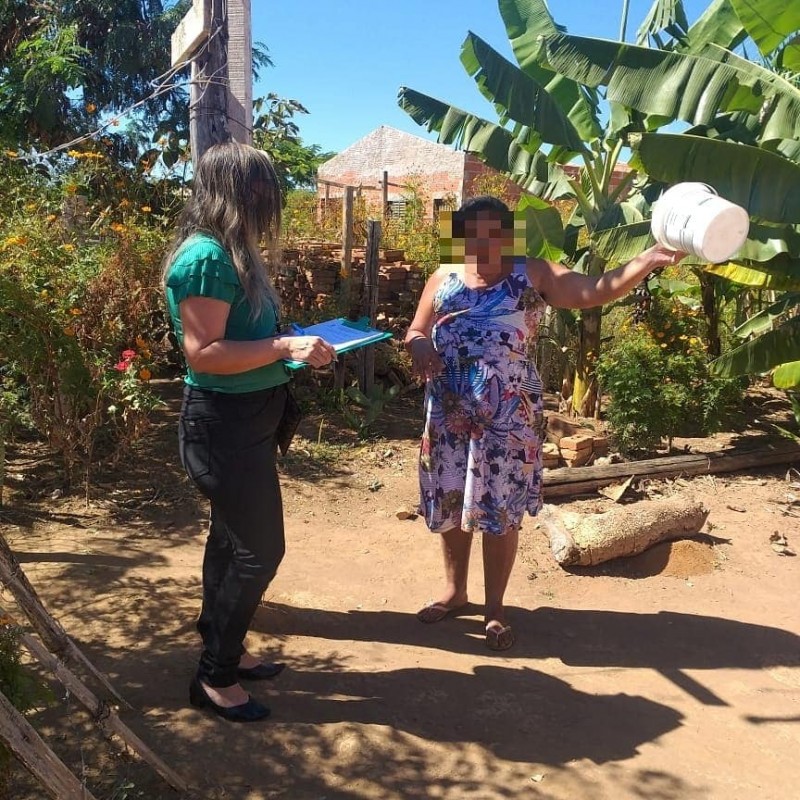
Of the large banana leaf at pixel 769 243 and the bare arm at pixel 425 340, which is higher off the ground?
the large banana leaf at pixel 769 243

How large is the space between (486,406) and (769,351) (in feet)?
11.2

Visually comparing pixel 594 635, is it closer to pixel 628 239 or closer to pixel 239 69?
pixel 628 239

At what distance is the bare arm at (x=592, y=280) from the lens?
2383 millimetres

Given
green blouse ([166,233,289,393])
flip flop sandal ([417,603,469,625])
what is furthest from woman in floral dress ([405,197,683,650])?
green blouse ([166,233,289,393])

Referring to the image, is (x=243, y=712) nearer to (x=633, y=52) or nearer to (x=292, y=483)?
(x=292, y=483)

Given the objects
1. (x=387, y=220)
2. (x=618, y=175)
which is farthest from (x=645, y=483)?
(x=618, y=175)

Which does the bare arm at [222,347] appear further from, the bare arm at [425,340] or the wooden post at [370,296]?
the wooden post at [370,296]

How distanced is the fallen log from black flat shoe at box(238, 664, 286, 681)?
182cm

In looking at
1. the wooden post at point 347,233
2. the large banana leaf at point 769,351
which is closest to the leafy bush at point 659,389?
the large banana leaf at point 769,351

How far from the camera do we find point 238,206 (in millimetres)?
2088

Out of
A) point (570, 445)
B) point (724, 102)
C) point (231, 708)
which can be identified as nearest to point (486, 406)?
point (231, 708)

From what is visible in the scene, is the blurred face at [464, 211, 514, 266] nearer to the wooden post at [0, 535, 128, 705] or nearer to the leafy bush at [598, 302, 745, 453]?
the wooden post at [0, 535, 128, 705]

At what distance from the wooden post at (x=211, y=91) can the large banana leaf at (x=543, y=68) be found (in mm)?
3641

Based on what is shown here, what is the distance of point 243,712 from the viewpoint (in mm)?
2414
